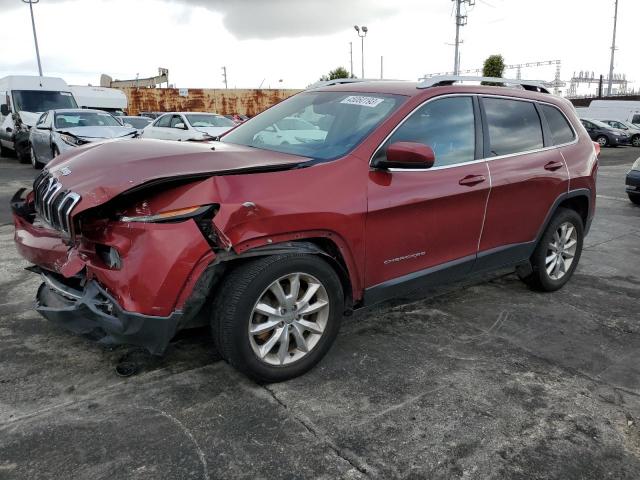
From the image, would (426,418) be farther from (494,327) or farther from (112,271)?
(112,271)

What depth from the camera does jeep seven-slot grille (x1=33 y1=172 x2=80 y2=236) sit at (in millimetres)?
2807

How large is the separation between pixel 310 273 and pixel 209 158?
0.83 m

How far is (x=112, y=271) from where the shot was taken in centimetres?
266

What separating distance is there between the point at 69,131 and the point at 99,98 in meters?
14.6

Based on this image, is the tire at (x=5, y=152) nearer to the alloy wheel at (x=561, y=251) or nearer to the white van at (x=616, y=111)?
the alloy wheel at (x=561, y=251)

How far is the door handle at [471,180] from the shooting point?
3.71 meters

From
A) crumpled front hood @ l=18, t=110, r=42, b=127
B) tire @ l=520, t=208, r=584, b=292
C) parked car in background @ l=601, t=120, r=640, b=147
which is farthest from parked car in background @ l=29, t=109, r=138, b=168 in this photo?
parked car in background @ l=601, t=120, r=640, b=147

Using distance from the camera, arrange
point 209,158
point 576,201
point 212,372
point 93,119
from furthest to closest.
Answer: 1. point 93,119
2. point 576,201
3. point 212,372
4. point 209,158

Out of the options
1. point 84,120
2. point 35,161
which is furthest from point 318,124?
point 35,161

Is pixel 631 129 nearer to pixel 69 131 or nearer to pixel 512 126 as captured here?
pixel 69 131

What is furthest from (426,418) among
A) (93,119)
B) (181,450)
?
(93,119)

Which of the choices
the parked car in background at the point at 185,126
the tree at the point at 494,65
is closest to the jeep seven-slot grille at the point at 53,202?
the parked car in background at the point at 185,126

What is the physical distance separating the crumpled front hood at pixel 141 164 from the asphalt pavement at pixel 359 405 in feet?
3.08

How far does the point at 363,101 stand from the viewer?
371 centimetres
